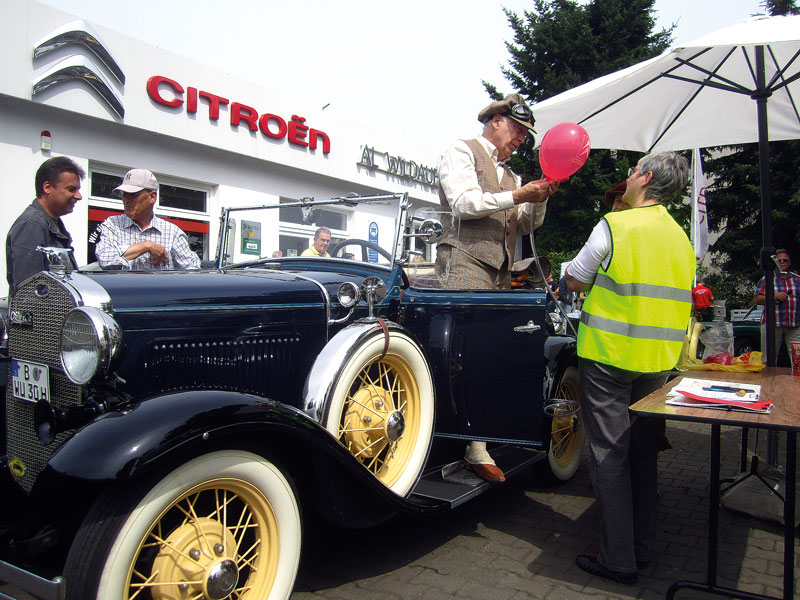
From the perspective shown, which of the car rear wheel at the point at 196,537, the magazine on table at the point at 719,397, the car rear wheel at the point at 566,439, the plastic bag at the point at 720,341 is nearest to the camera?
the car rear wheel at the point at 196,537

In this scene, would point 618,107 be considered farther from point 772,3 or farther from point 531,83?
point 772,3

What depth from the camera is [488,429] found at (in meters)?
3.06

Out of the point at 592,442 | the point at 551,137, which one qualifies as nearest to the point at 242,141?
the point at 551,137

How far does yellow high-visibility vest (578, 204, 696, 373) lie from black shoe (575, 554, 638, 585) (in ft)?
2.87

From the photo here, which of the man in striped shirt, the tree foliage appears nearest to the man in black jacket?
the man in striped shirt

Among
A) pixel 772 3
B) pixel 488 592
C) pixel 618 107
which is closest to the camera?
pixel 488 592

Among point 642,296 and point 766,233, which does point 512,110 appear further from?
point 766,233

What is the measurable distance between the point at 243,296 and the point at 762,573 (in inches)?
103

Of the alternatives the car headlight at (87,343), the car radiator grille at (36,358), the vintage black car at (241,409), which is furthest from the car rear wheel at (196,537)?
the car radiator grille at (36,358)

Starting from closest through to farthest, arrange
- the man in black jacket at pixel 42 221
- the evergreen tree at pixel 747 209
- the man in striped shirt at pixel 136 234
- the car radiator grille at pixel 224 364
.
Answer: the car radiator grille at pixel 224 364
the man in black jacket at pixel 42 221
the man in striped shirt at pixel 136 234
the evergreen tree at pixel 747 209

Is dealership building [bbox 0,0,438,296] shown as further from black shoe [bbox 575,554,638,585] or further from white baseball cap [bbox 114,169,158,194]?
black shoe [bbox 575,554,638,585]

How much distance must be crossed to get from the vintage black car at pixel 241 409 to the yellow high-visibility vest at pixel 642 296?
492mm

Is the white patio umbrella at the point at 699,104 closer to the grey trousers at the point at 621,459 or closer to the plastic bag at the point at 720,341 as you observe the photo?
the plastic bag at the point at 720,341

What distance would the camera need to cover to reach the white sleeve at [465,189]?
3096mm
